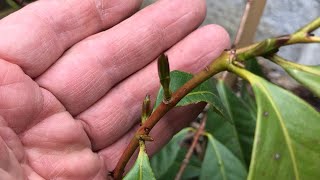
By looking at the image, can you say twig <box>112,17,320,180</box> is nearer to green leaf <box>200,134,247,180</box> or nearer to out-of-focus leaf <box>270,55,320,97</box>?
out-of-focus leaf <box>270,55,320,97</box>

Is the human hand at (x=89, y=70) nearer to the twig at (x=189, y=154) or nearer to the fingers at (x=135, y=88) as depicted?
the fingers at (x=135, y=88)

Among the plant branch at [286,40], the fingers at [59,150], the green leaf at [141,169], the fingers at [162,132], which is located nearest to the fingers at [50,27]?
the fingers at [59,150]

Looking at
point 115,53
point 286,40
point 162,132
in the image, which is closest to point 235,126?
point 162,132

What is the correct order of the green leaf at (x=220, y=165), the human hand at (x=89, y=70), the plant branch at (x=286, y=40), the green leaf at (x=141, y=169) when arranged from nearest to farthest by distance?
1. the plant branch at (x=286, y=40)
2. the green leaf at (x=141, y=169)
3. the human hand at (x=89, y=70)
4. the green leaf at (x=220, y=165)

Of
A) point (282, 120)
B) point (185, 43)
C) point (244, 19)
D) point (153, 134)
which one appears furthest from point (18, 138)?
point (244, 19)

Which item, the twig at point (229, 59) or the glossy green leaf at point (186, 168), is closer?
the twig at point (229, 59)

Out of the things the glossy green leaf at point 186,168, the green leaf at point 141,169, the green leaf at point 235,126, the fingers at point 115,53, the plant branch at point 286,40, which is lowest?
the glossy green leaf at point 186,168

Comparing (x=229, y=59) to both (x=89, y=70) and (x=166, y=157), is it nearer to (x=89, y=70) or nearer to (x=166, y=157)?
(x=89, y=70)
